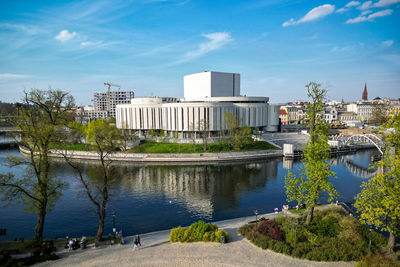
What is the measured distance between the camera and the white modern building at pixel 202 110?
291 ft

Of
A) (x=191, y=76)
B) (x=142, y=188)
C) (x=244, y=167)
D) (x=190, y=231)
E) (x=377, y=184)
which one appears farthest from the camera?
(x=191, y=76)

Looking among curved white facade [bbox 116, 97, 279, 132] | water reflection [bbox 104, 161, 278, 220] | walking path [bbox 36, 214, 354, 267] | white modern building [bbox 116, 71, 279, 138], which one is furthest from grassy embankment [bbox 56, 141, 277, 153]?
walking path [bbox 36, 214, 354, 267]

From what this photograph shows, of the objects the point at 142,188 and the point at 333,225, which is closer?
the point at 333,225

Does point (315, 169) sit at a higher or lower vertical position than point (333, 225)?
higher

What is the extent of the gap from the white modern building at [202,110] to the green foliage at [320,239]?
179 ft

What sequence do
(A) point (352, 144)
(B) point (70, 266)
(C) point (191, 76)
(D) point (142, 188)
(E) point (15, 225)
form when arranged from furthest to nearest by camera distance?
(C) point (191, 76)
(A) point (352, 144)
(D) point (142, 188)
(E) point (15, 225)
(B) point (70, 266)

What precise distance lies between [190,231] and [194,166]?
39132 mm

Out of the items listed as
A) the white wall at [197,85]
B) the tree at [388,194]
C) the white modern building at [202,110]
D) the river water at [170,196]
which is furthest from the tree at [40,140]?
the white wall at [197,85]

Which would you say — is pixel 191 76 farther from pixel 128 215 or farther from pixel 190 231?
pixel 190 231

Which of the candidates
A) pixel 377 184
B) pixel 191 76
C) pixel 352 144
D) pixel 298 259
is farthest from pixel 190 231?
pixel 191 76

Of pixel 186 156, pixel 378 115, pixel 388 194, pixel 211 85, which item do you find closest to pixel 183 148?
pixel 186 156

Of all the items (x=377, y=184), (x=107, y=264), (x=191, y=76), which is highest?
(x=191, y=76)

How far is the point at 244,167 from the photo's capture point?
59562 mm

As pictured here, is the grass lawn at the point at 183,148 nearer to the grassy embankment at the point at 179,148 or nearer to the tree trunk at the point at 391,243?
the grassy embankment at the point at 179,148
